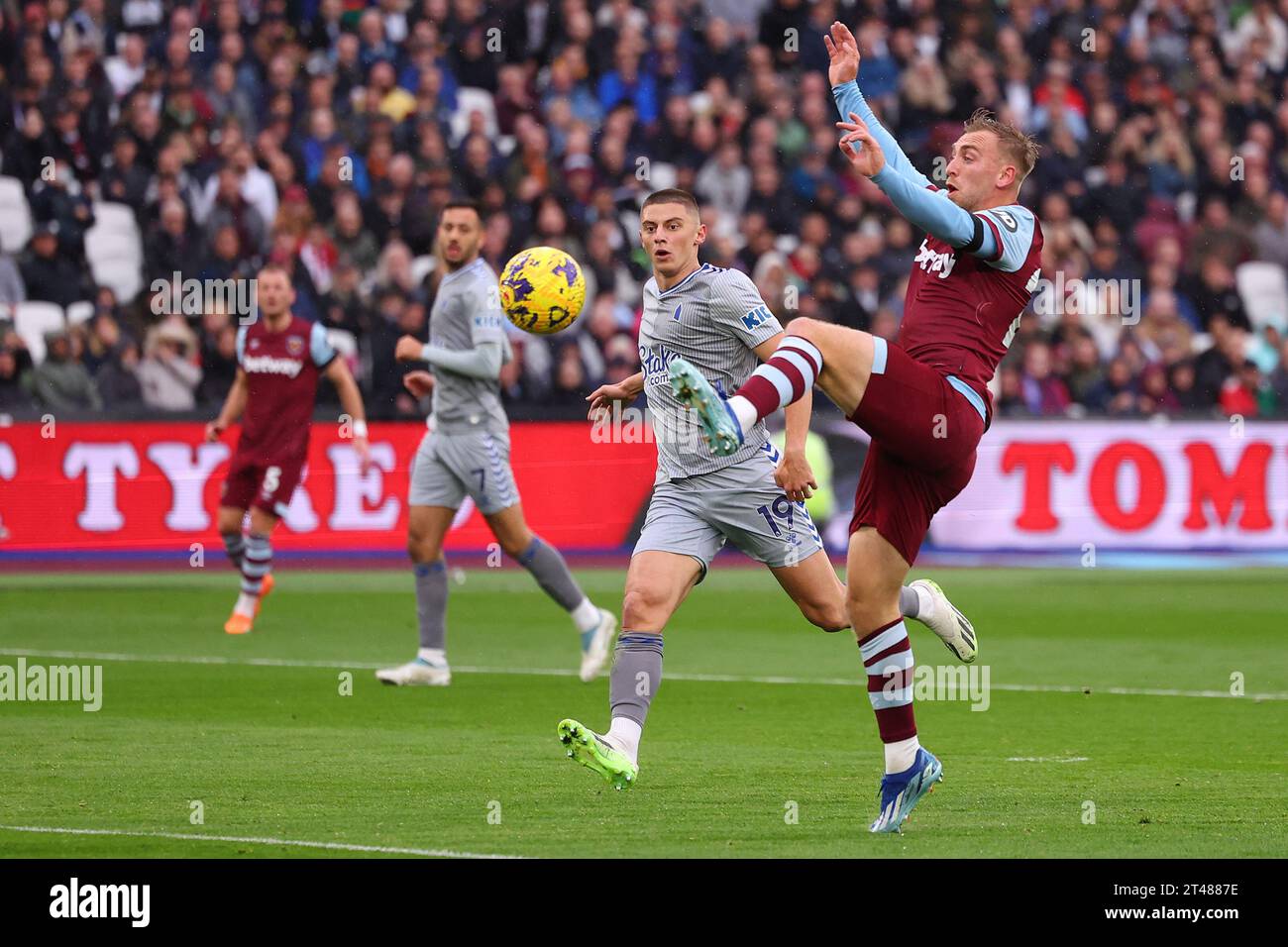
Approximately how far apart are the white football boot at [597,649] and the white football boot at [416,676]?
2.73ft

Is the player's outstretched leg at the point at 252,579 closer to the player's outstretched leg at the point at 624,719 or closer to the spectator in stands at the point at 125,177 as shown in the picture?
the player's outstretched leg at the point at 624,719

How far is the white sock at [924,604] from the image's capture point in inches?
336

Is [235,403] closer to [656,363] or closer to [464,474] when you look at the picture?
[464,474]

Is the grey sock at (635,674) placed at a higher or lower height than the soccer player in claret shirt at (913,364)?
lower

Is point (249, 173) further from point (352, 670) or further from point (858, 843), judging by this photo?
point (858, 843)

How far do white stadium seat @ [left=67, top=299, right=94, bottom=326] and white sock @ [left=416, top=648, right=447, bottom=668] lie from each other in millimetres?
9501

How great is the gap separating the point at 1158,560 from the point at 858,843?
13761mm

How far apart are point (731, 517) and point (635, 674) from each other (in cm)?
98

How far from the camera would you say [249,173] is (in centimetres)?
2167

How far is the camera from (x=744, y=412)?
260 inches

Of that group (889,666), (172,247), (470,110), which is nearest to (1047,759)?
(889,666)

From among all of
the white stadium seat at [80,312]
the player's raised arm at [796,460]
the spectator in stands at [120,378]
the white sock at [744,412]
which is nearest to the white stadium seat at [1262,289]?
the spectator in stands at [120,378]

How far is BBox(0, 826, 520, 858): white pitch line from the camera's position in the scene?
657 cm
